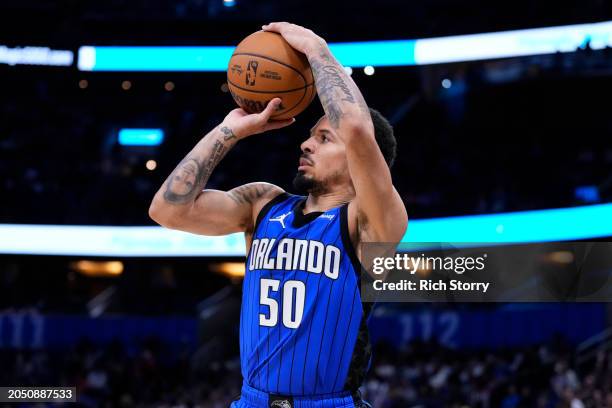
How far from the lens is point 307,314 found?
315 centimetres

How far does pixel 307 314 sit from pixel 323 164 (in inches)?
24.8

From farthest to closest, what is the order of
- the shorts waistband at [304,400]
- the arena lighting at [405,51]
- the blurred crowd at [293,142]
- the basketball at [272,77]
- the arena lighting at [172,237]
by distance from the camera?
1. the blurred crowd at [293,142]
2. the arena lighting at [405,51]
3. the arena lighting at [172,237]
4. the basketball at [272,77]
5. the shorts waistband at [304,400]

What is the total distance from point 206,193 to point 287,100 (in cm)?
52

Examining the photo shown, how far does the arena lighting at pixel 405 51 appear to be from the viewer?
1504 cm

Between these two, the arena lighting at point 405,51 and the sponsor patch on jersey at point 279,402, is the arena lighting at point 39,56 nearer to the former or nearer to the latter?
the arena lighting at point 405,51

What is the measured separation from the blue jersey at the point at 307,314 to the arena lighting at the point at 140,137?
1519 centimetres

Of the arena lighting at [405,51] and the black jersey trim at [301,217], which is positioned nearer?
the black jersey trim at [301,217]

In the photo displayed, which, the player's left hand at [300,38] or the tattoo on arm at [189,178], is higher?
the player's left hand at [300,38]

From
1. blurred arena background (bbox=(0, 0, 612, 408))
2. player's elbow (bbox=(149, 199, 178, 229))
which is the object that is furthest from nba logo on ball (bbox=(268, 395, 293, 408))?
blurred arena background (bbox=(0, 0, 612, 408))

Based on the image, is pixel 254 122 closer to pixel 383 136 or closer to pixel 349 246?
pixel 383 136

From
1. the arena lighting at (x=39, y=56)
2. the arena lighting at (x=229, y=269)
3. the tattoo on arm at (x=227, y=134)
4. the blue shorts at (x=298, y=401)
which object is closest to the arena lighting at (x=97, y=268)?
the arena lighting at (x=229, y=269)

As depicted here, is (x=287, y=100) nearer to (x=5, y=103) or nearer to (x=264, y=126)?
(x=264, y=126)

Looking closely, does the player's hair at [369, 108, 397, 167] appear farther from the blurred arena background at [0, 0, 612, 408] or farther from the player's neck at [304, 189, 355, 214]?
the blurred arena background at [0, 0, 612, 408]

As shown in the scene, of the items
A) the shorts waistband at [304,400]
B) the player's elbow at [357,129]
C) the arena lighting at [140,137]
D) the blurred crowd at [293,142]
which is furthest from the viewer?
the arena lighting at [140,137]
